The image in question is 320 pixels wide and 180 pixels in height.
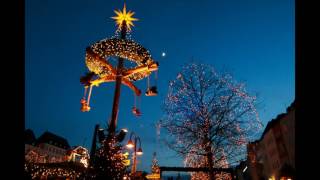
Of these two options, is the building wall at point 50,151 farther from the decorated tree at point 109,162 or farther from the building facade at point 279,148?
the decorated tree at point 109,162

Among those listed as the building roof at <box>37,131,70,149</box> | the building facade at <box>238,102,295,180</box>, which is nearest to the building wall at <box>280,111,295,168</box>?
the building facade at <box>238,102,295,180</box>

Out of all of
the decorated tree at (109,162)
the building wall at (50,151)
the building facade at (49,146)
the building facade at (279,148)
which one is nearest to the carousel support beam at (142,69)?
the decorated tree at (109,162)

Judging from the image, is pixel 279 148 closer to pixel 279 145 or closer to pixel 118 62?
pixel 279 145

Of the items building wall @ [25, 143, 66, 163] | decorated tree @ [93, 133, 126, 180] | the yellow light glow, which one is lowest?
decorated tree @ [93, 133, 126, 180]

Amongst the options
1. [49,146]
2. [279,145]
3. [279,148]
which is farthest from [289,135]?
[49,146]

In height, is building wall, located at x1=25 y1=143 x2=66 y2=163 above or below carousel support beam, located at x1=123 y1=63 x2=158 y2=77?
below

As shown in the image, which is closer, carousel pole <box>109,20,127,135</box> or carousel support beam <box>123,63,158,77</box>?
carousel pole <box>109,20,127,135</box>

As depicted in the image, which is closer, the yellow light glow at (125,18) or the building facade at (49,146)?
the yellow light glow at (125,18)

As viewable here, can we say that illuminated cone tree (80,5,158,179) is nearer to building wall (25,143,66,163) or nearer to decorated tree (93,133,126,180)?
decorated tree (93,133,126,180)

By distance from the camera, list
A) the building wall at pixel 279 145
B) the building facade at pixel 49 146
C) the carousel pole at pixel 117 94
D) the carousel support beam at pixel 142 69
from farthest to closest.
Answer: the building facade at pixel 49 146 < the building wall at pixel 279 145 < the carousel support beam at pixel 142 69 < the carousel pole at pixel 117 94

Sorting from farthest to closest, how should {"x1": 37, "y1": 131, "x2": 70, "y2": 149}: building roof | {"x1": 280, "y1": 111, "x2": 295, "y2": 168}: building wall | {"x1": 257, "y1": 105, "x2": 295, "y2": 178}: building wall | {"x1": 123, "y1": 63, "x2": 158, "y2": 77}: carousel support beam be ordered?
{"x1": 37, "y1": 131, "x2": 70, "y2": 149}: building roof
{"x1": 257, "y1": 105, "x2": 295, "y2": 178}: building wall
{"x1": 280, "y1": 111, "x2": 295, "y2": 168}: building wall
{"x1": 123, "y1": 63, "x2": 158, "y2": 77}: carousel support beam

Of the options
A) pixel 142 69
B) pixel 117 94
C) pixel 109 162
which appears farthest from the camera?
pixel 142 69
